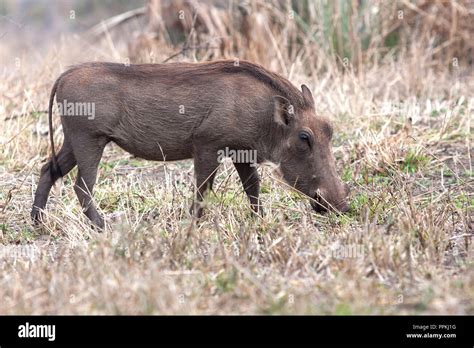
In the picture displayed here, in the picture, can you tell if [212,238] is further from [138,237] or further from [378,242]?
[378,242]

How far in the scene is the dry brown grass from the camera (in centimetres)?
399

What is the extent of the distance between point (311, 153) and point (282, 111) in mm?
318

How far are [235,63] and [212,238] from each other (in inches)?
47.7

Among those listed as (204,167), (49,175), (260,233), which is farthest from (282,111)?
(49,175)

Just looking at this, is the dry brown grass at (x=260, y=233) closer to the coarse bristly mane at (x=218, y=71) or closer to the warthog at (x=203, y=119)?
the warthog at (x=203, y=119)

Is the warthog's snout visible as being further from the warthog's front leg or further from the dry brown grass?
the warthog's front leg

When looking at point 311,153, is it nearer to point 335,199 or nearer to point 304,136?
point 304,136

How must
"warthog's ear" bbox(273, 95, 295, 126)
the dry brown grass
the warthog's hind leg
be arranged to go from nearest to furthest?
the dry brown grass, "warthog's ear" bbox(273, 95, 295, 126), the warthog's hind leg

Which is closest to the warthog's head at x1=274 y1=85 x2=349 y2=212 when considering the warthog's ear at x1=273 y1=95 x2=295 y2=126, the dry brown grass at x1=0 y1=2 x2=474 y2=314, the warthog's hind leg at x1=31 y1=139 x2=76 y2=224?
the warthog's ear at x1=273 y1=95 x2=295 y2=126

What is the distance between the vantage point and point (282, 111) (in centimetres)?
543

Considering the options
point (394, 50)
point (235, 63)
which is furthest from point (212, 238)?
point (394, 50)

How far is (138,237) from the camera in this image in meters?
4.64

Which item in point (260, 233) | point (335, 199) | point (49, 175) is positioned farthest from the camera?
point (49, 175)

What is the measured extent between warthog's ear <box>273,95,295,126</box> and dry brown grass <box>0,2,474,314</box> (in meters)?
0.44
